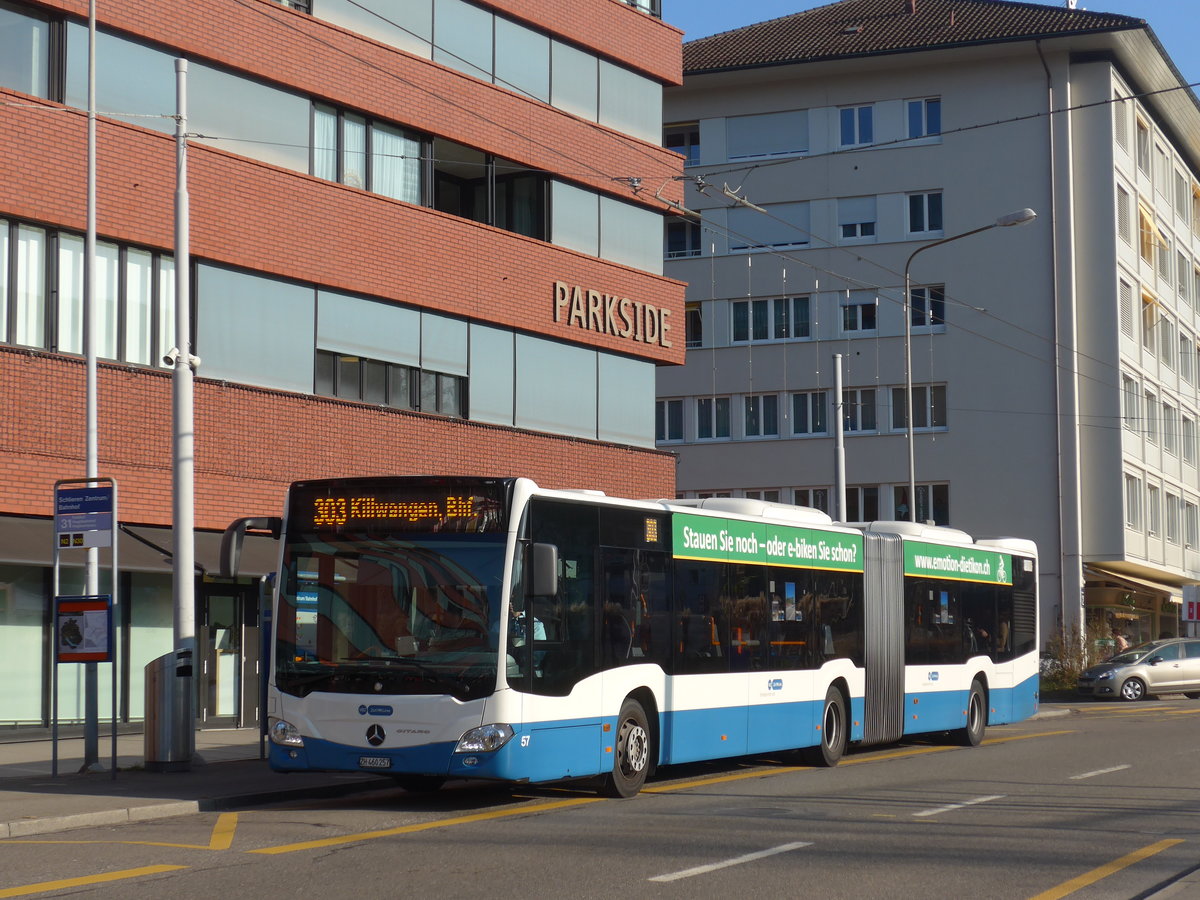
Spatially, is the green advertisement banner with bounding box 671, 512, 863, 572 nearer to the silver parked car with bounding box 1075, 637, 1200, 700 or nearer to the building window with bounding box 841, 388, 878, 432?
the silver parked car with bounding box 1075, 637, 1200, 700

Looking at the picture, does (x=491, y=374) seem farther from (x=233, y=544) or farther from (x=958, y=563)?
(x=233, y=544)

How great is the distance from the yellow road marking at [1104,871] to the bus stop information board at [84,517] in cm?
933

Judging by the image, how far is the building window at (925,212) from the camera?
52719 mm

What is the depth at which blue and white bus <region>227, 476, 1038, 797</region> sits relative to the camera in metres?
13.1

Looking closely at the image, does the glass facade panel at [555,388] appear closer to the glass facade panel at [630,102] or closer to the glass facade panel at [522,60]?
the glass facade panel at [522,60]

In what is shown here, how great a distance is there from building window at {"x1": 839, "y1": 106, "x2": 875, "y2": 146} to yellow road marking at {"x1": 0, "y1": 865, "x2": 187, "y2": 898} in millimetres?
46222

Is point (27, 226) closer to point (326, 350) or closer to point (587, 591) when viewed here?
point (326, 350)

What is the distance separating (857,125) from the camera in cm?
5356

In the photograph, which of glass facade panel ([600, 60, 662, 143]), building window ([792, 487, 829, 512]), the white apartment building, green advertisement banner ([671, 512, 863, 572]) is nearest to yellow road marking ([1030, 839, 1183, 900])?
green advertisement banner ([671, 512, 863, 572])

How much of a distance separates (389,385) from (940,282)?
29914 mm

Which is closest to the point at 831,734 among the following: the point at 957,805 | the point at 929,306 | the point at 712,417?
the point at 957,805

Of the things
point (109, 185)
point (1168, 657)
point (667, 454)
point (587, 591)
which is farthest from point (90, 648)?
point (1168, 657)

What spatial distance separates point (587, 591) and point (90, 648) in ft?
15.8

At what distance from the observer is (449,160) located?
29.0m
